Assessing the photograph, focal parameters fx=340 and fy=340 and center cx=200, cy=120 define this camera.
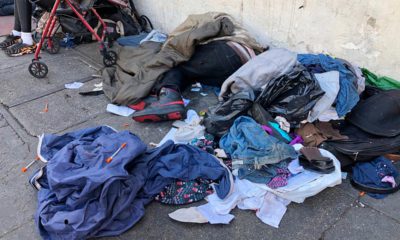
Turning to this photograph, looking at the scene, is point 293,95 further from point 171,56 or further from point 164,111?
point 171,56

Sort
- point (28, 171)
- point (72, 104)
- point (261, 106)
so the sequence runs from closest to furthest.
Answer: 1. point (28, 171)
2. point (261, 106)
3. point (72, 104)

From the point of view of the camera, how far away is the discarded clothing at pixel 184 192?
2318 millimetres

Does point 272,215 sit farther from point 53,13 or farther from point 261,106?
point 53,13

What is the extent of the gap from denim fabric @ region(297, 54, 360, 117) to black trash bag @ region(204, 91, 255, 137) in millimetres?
663

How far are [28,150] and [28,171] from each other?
0.30 meters

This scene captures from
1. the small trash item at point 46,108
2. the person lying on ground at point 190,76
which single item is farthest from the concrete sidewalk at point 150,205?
the person lying on ground at point 190,76

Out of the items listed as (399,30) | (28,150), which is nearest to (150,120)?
(28,150)

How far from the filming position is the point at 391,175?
2.39m

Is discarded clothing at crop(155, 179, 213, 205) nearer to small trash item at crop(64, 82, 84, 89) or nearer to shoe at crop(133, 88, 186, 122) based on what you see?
shoe at crop(133, 88, 186, 122)

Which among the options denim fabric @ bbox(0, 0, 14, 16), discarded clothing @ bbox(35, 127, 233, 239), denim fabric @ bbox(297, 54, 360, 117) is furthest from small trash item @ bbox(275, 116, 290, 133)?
denim fabric @ bbox(0, 0, 14, 16)

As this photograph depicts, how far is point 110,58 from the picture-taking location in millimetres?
4164

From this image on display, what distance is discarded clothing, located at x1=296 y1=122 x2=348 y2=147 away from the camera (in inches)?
103

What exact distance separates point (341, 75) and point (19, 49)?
425cm

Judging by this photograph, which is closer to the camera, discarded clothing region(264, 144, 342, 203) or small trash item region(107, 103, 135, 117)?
discarded clothing region(264, 144, 342, 203)
